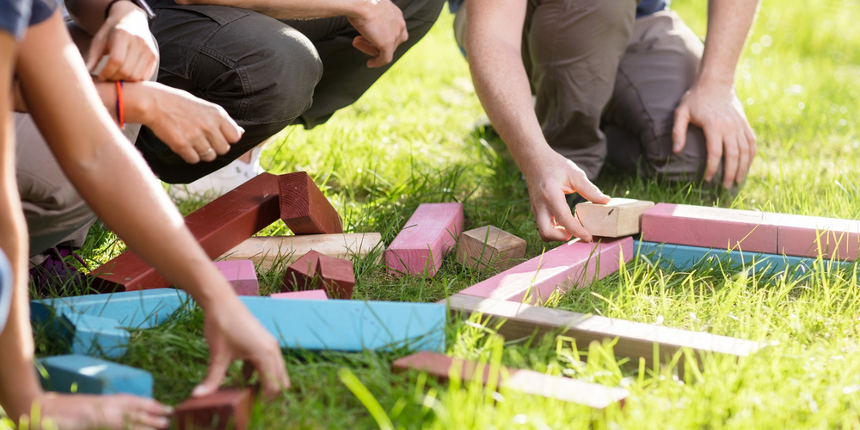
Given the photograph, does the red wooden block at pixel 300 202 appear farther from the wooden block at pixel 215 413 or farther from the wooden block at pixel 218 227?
the wooden block at pixel 215 413

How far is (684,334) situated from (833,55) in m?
4.90

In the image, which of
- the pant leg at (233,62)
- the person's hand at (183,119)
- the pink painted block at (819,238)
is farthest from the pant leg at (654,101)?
the person's hand at (183,119)

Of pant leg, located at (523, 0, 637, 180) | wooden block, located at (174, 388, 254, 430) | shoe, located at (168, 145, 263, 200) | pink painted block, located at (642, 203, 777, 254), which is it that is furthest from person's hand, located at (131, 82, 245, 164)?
pant leg, located at (523, 0, 637, 180)

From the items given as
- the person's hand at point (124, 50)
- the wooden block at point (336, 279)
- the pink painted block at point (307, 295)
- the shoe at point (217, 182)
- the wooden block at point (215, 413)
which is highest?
the person's hand at point (124, 50)

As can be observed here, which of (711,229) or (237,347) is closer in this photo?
(237,347)

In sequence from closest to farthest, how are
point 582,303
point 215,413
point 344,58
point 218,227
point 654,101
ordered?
point 215,413, point 582,303, point 218,227, point 344,58, point 654,101

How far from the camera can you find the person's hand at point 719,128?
8.26 ft

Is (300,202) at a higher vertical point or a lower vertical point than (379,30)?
lower

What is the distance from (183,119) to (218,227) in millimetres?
476

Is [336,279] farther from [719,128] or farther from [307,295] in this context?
[719,128]

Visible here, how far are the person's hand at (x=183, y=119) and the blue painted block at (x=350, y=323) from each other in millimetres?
354

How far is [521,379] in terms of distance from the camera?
1280 millimetres

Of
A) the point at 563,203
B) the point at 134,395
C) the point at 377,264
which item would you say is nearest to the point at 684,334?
the point at 563,203

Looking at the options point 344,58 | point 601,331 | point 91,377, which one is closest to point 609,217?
point 601,331
